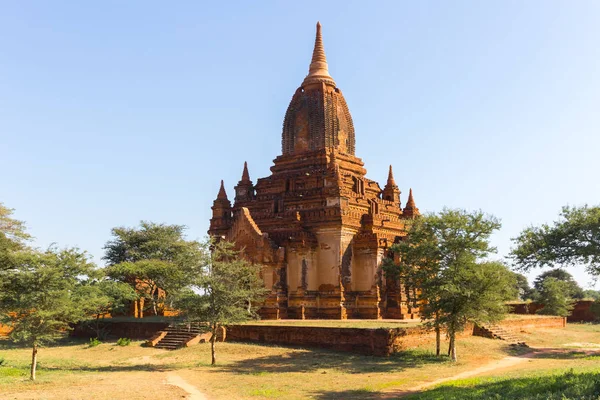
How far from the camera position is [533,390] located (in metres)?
13.2

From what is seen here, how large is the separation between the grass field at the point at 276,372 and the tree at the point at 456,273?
2080 millimetres

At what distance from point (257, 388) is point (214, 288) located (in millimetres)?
6598

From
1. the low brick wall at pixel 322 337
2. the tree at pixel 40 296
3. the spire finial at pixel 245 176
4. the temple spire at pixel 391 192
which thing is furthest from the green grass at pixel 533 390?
the spire finial at pixel 245 176

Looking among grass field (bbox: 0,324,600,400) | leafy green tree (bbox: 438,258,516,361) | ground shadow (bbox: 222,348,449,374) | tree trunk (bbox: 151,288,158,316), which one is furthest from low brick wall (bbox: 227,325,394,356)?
tree trunk (bbox: 151,288,158,316)

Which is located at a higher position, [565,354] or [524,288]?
[524,288]

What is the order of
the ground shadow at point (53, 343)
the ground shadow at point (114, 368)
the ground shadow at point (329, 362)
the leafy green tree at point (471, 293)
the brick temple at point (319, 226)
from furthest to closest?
the brick temple at point (319, 226) < the ground shadow at point (53, 343) < the leafy green tree at point (471, 293) < the ground shadow at point (114, 368) < the ground shadow at point (329, 362)

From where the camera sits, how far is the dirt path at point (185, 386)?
1719cm

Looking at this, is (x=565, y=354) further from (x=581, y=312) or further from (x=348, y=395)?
(x=581, y=312)

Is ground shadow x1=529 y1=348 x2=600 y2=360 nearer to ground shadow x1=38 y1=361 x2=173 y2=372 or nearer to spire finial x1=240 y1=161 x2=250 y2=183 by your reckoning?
ground shadow x1=38 y1=361 x2=173 y2=372

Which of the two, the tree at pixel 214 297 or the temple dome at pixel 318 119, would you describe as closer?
the tree at pixel 214 297

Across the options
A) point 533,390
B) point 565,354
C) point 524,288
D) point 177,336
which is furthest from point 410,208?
point 524,288

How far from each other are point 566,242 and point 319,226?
1519cm

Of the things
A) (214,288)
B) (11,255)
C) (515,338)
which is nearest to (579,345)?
(515,338)

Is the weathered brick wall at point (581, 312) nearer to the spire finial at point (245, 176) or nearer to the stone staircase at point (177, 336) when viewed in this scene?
the spire finial at point (245, 176)
